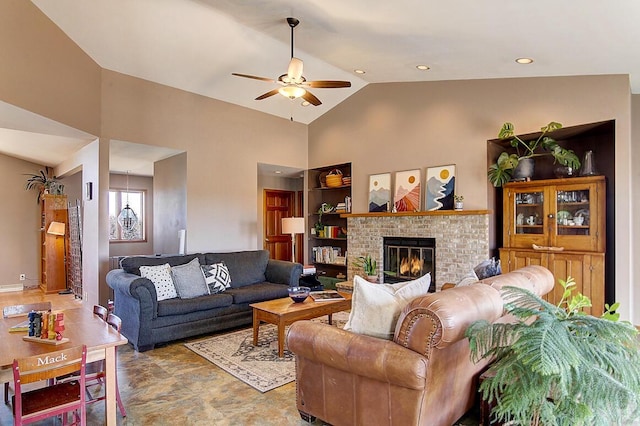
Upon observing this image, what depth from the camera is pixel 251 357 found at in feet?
12.0

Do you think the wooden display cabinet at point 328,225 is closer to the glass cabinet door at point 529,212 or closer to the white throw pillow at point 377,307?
the glass cabinet door at point 529,212

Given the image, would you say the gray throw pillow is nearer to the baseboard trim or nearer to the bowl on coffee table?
the bowl on coffee table

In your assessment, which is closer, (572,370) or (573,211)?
(572,370)

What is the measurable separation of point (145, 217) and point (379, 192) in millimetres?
5637

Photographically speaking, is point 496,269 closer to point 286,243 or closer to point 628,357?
point 628,357

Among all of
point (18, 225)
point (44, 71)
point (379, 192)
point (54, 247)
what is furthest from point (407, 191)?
point (18, 225)

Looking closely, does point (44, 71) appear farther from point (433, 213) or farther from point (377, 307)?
point (433, 213)

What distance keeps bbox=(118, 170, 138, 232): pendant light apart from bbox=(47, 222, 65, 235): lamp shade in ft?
3.91

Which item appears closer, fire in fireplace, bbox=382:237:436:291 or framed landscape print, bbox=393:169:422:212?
fire in fireplace, bbox=382:237:436:291

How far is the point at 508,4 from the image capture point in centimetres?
289

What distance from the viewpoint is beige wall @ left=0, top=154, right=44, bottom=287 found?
24.4 feet

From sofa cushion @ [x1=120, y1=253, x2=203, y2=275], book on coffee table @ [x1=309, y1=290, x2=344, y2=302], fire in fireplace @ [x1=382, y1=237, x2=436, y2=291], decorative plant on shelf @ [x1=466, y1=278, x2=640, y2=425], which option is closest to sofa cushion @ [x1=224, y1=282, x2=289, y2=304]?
sofa cushion @ [x1=120, y1=253, x2=203, y2=275]

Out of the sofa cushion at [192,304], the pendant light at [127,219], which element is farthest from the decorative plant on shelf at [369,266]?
the pendant light at [127,219]

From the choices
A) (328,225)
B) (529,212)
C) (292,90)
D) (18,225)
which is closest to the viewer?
(292,90)
